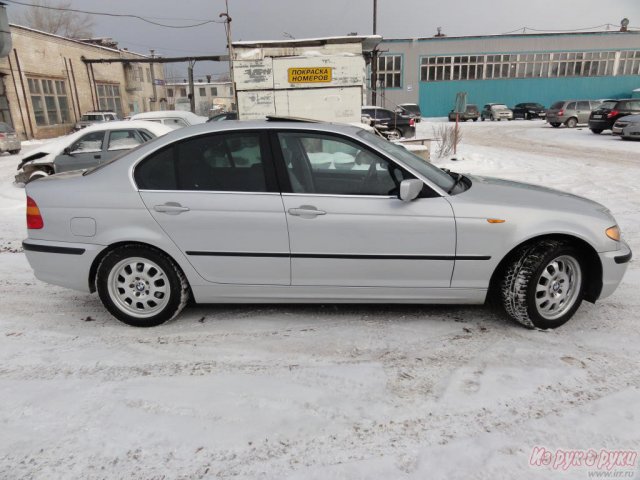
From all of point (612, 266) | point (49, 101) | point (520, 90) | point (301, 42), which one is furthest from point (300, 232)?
point (520, 90)

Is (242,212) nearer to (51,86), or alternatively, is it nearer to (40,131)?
(40,131)

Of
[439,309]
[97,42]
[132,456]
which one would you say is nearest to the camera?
[132,456]

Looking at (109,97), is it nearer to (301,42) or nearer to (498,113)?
(498,113)

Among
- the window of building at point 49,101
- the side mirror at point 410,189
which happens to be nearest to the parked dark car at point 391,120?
the side mirror at point 410,189

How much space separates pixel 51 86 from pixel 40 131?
12.8ft

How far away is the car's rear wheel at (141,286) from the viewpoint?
3.43 m

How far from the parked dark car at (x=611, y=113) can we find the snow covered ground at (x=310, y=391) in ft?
64.2

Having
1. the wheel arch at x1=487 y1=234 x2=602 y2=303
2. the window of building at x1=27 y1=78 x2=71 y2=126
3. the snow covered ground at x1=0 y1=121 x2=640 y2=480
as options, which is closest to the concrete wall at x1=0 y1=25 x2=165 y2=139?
the window of building at x1=27 y1=78 x2=71 y2=126

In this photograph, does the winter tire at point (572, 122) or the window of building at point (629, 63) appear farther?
the window of building at point (629, 63)

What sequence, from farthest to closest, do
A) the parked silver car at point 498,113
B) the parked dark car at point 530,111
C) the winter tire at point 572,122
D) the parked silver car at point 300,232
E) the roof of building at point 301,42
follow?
the parked dark car at point 530,111, the parked silver car at point 498,113, the winter tire at point 572,122, the roof of building at point 301,42, the parked silver car at point 300,232

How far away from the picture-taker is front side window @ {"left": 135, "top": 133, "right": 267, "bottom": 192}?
133 inches

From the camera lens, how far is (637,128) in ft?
55.9

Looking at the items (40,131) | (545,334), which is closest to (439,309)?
(545,334)

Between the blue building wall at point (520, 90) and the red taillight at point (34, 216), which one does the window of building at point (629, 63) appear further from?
the red taillight at point (34, 216)
